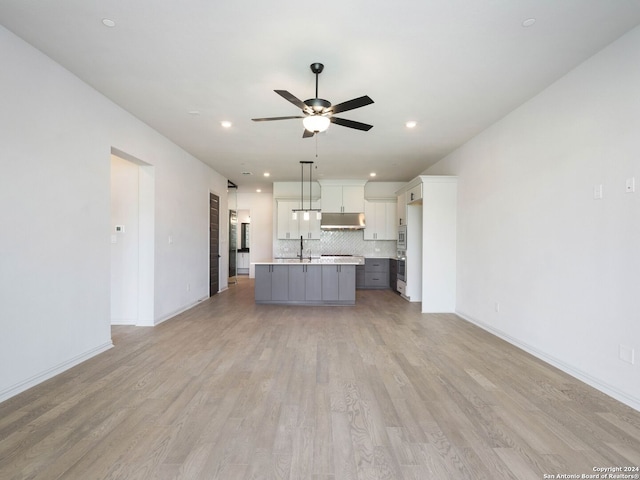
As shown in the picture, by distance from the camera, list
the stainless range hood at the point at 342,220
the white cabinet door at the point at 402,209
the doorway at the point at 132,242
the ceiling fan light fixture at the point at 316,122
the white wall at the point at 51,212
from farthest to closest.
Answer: the stainless range hood at the point at 342,220 → the white cabinet door at the point at 402,209 → the doorway at the point at 132,242 → the ceiling fan light fixture at the point at 316,122 → the white wall at the point at 51,212

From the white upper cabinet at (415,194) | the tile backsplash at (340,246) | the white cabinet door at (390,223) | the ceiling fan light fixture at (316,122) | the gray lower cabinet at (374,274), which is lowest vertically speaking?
the gray lower cabinet at (374,274)

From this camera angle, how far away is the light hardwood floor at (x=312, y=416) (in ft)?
5.67

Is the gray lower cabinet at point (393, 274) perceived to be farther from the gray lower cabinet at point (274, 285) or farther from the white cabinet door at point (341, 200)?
the gray lower cabinet at point (274, 285)

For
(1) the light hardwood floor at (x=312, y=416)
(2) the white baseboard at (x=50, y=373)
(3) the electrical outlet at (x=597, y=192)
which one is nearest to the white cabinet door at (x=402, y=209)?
(1) the light hardwood floor at (x=312, y=416)

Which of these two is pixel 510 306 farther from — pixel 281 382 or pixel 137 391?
pixel 137 391

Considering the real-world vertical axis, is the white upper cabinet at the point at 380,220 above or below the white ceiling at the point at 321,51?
below

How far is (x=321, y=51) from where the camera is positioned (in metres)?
2.69

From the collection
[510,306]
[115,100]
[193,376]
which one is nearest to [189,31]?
[115,100]

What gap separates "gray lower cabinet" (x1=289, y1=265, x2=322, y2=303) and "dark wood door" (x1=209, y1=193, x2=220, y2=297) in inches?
81.7

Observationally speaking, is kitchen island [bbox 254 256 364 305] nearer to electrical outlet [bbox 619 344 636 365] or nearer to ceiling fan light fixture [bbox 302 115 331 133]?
ceiling fan light fixture [bbox 302 115 331 133]

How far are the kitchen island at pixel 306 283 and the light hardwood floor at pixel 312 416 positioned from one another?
2.38 meters

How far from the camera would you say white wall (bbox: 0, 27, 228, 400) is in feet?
8.20

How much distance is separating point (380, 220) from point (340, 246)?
1.31 metres

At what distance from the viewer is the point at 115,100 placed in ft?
12.1
